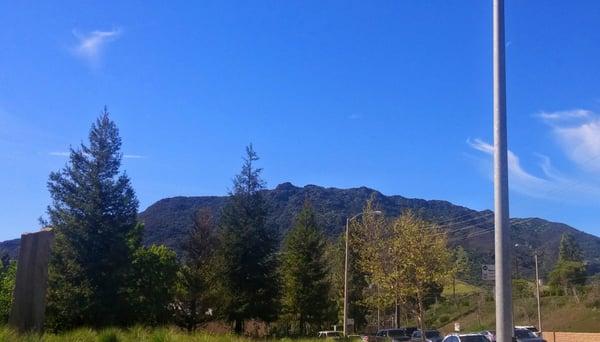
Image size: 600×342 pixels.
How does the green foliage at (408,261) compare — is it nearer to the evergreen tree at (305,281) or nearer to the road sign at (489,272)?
the evergreen tree at (305,281)

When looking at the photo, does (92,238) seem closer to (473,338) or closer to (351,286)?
(473,338)

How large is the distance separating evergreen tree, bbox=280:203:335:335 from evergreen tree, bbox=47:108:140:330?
714 inches

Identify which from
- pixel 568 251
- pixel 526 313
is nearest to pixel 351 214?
pixel 568 251

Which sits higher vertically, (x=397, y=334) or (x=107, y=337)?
(x=107, y=337)

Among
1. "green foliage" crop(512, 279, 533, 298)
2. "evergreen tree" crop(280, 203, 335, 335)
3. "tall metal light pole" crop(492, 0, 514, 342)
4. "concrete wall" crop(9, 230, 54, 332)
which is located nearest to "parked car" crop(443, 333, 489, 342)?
"concrete wall" crop(9, 230, 54, 332)

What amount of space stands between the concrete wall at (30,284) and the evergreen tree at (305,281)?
117 ft

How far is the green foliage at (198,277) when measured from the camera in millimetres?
42969

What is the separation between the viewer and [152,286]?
39.7m

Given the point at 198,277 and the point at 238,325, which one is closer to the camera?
the point at 198,277

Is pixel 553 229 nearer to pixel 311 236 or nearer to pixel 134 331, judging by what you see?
pixel 311 236

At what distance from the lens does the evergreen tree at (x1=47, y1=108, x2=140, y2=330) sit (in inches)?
1355

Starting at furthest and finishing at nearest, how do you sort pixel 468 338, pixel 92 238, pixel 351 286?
1. pixel 351 286
2. pixel 92 238
3. pixel 468 338

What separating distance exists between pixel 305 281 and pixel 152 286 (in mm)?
16557

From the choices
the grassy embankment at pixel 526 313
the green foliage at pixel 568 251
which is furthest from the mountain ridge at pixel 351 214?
the grassy embankment at pixel 526 313
